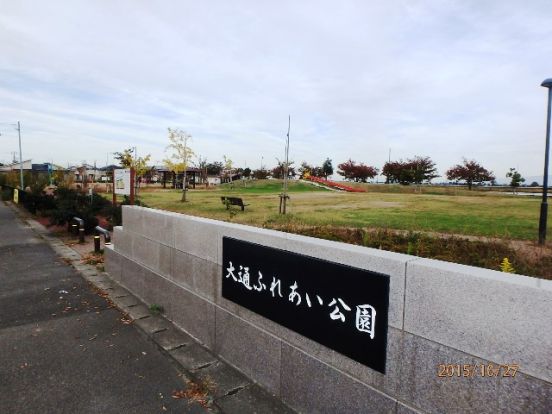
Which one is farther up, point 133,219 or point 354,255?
point 354,255

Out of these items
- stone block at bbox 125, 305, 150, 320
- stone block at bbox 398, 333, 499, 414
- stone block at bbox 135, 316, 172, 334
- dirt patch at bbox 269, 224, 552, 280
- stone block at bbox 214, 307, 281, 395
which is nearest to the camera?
stone block at bbox 398, 333, 499, 414

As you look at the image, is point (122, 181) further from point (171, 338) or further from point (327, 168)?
point (327, 168)

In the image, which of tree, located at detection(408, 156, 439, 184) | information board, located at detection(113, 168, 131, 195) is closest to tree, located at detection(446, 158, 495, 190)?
tree, located at detection(408, 156, 439, 184)

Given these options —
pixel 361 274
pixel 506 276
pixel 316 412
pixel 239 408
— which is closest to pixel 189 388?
pixel 239 408

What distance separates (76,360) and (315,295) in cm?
324

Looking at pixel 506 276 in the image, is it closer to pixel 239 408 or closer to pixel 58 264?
pixel 239 408

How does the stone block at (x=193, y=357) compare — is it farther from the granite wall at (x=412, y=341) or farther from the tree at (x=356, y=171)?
the tree at (x=356, y=171)

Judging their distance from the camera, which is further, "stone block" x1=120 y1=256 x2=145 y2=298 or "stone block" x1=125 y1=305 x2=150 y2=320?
"stone block" x1=120 y1=256 x2=145 y2=298

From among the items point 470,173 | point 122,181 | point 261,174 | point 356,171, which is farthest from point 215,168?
point 122,181

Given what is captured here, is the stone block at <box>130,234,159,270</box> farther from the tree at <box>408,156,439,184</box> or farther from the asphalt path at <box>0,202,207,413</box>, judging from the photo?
the tree at <box>408,156,439,184</box>

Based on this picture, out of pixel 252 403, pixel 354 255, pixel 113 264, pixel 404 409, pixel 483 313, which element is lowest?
pixel 252 403

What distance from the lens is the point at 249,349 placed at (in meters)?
4.02

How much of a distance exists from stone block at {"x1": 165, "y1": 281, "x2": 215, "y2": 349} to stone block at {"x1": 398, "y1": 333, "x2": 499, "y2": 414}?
106 inches

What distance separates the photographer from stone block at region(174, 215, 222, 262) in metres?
4.50
